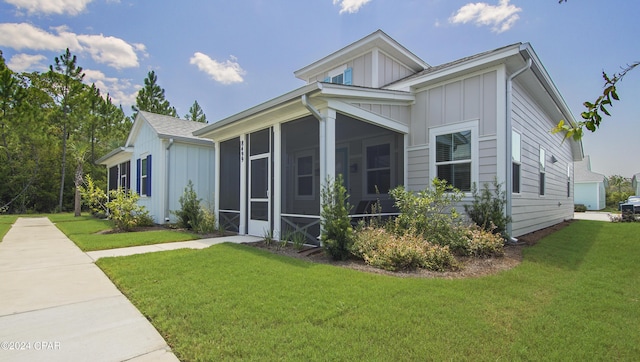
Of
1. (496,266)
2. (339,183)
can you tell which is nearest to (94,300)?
(339,183)

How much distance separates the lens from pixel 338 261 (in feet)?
16.1

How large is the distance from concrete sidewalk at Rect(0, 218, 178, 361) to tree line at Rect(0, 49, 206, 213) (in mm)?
15896

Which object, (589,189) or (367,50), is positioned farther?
(589,189)

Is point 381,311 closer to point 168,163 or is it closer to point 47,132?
point 168,163

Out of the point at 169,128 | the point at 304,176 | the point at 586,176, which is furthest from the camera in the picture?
the point at 586,176

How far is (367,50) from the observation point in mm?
8750

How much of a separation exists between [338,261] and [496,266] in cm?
234

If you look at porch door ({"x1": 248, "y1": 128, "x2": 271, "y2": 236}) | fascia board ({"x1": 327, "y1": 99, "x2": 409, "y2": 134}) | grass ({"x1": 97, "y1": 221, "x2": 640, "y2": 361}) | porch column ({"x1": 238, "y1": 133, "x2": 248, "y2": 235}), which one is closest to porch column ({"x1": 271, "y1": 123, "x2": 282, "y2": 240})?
porch door ({"x1": 248, "y1": 128, "x2": 271, "y2": 236})

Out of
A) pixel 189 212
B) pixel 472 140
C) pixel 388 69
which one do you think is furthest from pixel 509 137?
pixel 189 212

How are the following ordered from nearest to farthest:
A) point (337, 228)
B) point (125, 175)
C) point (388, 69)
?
point (337, 228) → point (388, 69) → point (125, 175)

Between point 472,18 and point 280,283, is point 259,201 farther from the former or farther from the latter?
point 472,18

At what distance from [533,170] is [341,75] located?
5.95 m

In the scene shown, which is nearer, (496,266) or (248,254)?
(496,266)

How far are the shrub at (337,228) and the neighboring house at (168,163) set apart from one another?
674 centimetres
